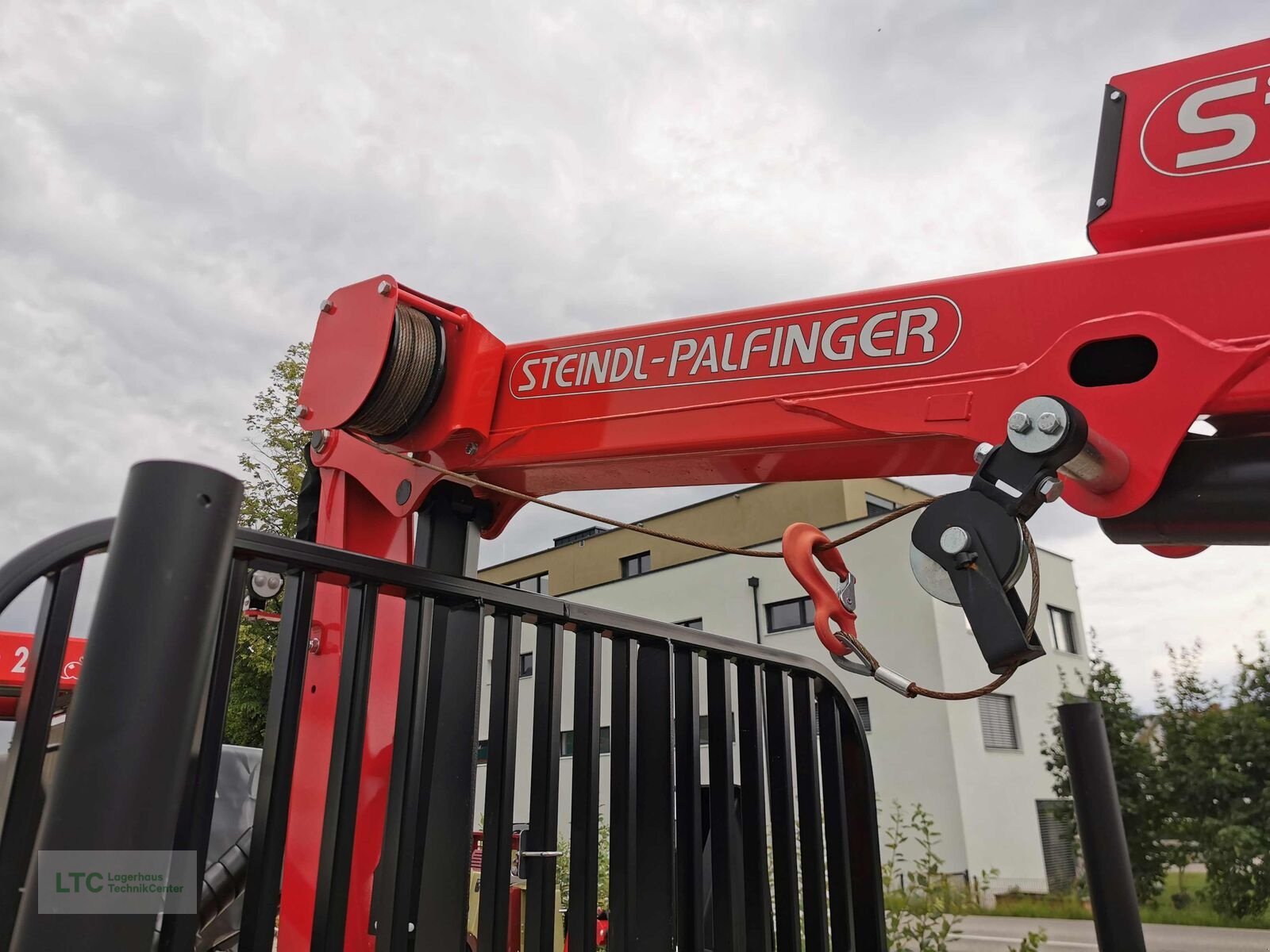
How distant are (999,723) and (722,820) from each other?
1718 centimetres

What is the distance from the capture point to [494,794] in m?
1.50

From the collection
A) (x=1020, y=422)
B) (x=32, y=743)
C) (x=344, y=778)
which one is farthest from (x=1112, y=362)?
(x=32, y=743)

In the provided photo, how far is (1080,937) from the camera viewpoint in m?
13.1

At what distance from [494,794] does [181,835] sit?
1.71 feet

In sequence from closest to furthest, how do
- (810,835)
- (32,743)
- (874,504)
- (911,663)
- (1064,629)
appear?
(32,743) < (810,835) < (911,663) < (1064,629) < (874,504)

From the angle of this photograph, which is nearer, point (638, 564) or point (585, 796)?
point (585, 796)

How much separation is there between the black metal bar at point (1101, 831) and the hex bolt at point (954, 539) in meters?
1.80

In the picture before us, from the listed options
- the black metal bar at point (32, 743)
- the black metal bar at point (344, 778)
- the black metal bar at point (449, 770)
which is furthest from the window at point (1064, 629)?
the black metal bar at point (32, 743)

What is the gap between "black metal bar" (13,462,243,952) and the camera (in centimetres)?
81

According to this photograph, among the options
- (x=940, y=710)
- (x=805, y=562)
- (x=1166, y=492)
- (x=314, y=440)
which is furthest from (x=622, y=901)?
(x=940, y=710)

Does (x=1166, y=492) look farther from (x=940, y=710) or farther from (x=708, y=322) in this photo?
(x=940, y=710)

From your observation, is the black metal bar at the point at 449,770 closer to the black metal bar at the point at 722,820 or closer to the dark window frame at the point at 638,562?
the black metal bar at the point at 722,820

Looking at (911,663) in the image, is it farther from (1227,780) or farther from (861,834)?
(861,834)

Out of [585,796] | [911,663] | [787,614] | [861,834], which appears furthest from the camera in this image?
[787,614]
